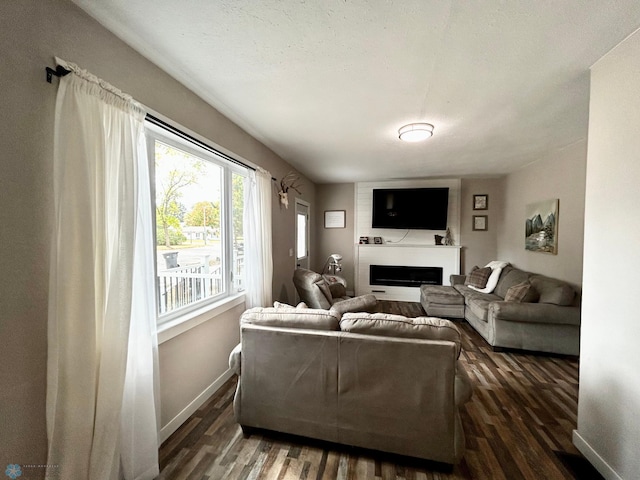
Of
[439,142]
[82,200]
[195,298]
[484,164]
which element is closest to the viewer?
[82,200]

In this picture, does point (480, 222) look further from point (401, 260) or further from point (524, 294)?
point (524, 294)

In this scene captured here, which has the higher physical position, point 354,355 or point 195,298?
point 195,298

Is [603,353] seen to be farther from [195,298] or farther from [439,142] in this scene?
[195,298]

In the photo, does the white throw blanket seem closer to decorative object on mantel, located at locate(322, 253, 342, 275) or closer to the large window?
decorative object on mantel, located at locate(322, 253, 342, 275)

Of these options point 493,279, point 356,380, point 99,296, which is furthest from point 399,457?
point 493,279

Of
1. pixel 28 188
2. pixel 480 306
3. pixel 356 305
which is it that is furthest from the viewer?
pixel 480 306

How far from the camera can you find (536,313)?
9.62ft

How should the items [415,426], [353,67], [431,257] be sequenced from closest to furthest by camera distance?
1. [415,426]
2. [353,67]
3. [431,257]

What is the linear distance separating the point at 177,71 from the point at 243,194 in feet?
4.06

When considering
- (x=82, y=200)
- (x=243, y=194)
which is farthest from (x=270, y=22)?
(x=243, y=194)

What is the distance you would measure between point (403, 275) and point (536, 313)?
2.67 meters

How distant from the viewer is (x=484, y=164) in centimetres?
415

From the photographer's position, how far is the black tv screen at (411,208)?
16.7 feet

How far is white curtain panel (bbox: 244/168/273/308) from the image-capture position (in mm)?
2758
